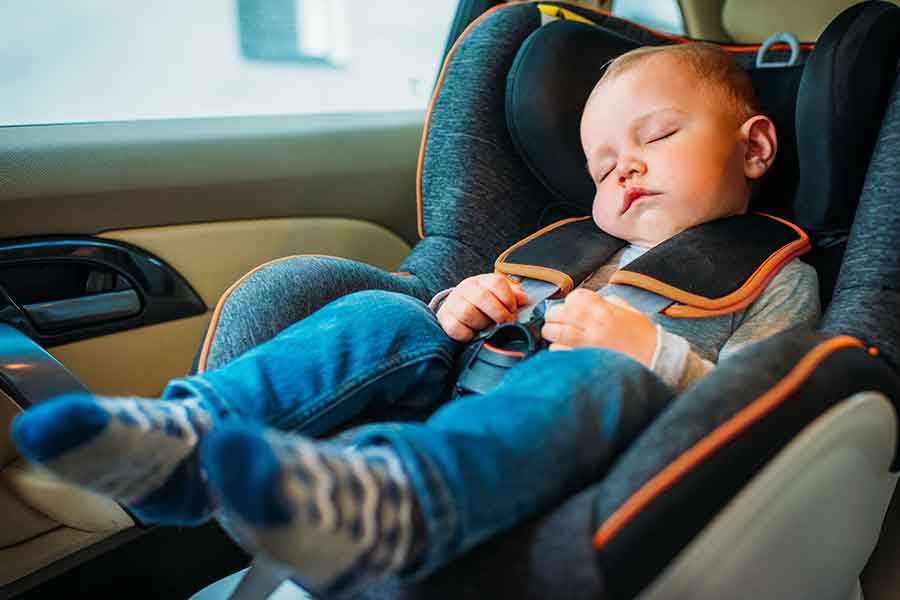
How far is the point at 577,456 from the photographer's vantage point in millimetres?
595

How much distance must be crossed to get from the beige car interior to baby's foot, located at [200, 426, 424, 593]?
70 cm

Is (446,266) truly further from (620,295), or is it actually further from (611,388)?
(611,388)

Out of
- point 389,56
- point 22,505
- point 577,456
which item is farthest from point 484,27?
point 22,505

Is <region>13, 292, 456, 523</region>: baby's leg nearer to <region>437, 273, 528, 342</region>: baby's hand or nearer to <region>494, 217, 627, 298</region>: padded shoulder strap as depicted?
<region>437, 273, 528, 342</region>: baby's hand

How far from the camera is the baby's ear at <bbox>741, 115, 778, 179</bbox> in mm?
1022

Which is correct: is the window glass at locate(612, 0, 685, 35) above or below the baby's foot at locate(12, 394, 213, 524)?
above

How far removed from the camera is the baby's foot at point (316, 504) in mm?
462

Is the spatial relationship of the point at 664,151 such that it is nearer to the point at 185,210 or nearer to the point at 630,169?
the point at 630,169

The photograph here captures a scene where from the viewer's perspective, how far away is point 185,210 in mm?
1329

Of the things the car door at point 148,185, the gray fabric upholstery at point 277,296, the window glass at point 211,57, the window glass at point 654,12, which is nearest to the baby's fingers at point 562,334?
the gray fabric upholstery at point 277,296

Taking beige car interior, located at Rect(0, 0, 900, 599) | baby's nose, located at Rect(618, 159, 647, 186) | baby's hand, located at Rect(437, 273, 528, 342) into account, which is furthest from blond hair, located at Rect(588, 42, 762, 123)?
beige car interior, located at Rect(0, 0, 900, 599)

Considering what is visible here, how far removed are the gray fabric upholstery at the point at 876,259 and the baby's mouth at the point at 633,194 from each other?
268mm

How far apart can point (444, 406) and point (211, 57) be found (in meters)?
1.11

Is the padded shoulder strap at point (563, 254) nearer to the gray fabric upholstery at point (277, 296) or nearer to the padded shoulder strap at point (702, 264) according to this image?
the padded shoulder strap at point (702, 264)
